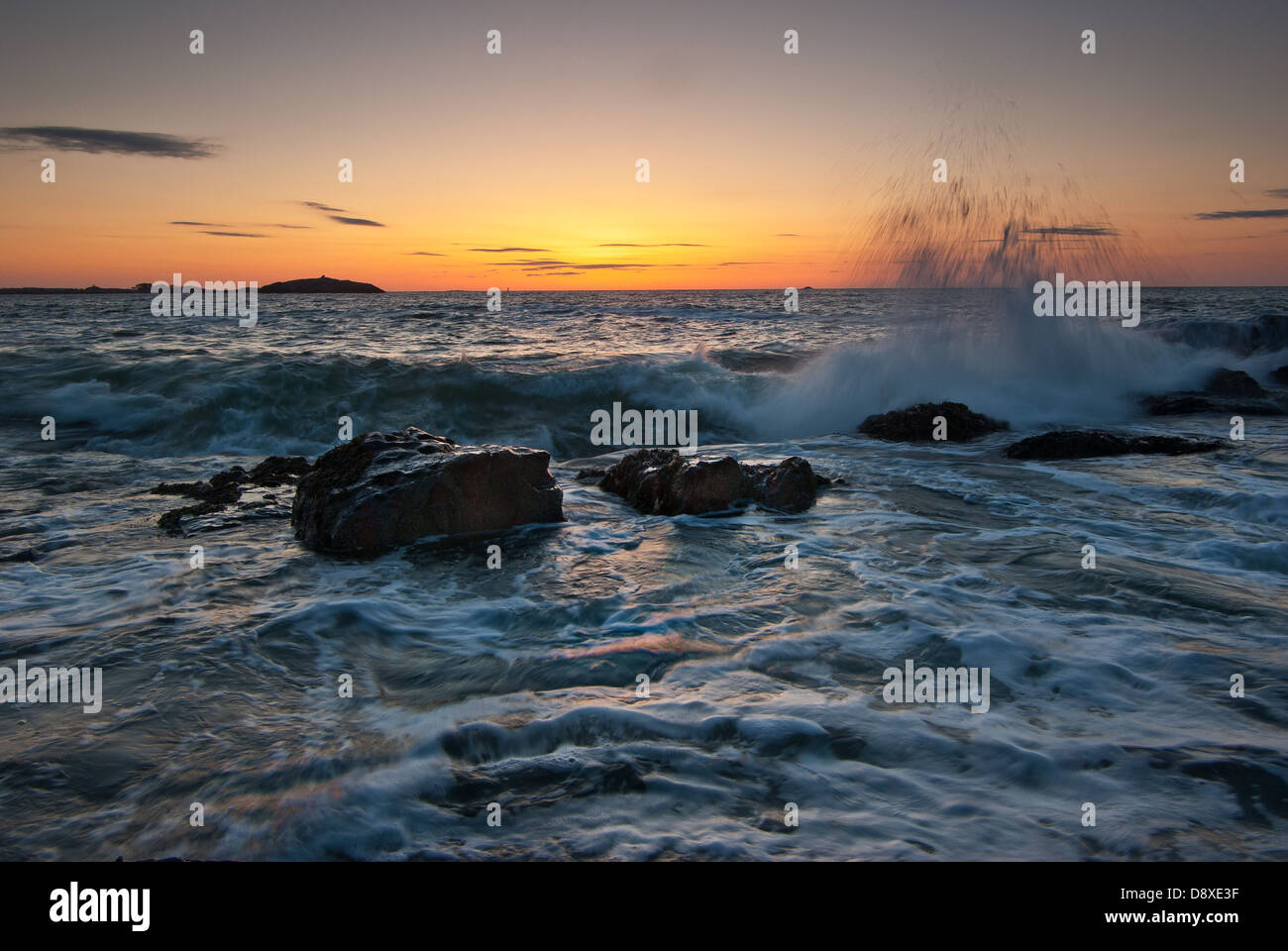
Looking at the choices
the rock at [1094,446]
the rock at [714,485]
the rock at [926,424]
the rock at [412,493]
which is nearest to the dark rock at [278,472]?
the rock at [412,493]

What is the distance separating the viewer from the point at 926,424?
1171 cm

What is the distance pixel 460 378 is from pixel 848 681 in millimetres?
13746

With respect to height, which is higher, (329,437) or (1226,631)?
(329,437)

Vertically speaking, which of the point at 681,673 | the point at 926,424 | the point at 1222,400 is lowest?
the point at 681,673

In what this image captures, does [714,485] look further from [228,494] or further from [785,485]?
[228,494]

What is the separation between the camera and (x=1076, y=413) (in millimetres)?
14141

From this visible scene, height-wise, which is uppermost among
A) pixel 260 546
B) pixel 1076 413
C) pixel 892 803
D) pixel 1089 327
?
pixel 1089 327

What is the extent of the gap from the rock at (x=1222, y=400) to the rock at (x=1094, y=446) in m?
4.25

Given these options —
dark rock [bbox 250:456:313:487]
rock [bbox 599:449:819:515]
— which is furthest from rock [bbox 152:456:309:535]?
rock [bbox 599:449:819:515]

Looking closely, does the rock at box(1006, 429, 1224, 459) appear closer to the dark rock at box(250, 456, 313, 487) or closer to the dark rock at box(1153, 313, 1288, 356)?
the dark rock at box(250, 456, 313, 487)

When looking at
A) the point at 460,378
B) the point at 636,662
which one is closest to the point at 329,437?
the point at 460,378

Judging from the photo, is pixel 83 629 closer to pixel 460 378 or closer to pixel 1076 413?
pixel 460 378

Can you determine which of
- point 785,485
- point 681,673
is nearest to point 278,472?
point 785,485

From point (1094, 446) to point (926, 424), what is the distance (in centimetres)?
233
